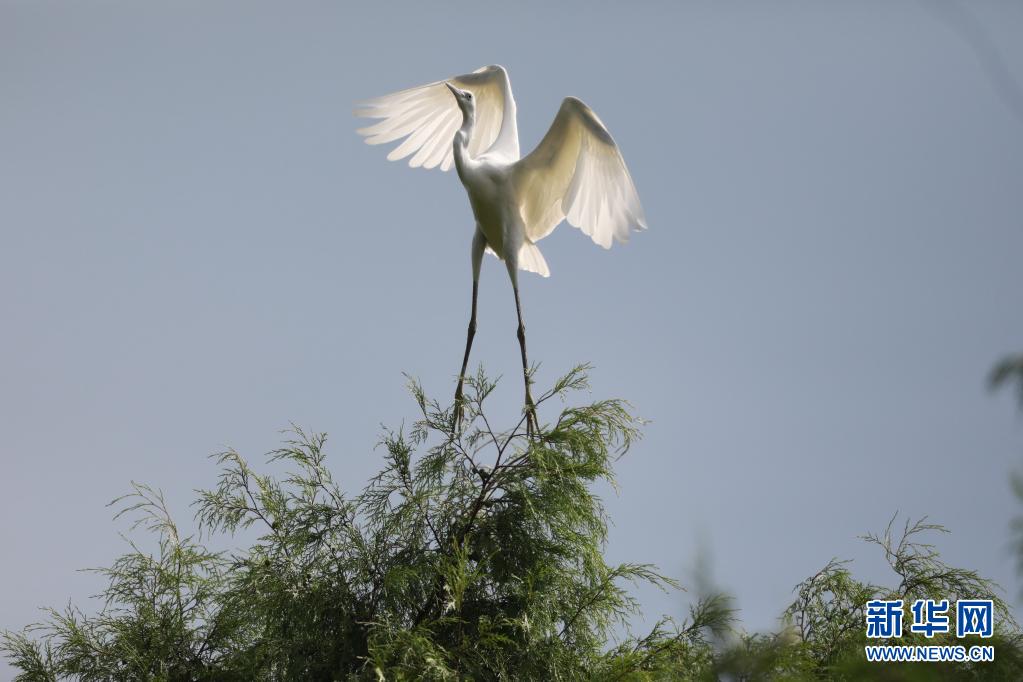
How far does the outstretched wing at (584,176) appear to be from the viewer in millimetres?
6445

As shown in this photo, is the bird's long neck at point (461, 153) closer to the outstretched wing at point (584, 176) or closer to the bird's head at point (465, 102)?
the bird's head at point (465, 102)

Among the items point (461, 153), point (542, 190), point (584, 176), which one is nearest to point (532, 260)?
point (542, 190)

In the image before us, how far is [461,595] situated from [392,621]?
549 mm

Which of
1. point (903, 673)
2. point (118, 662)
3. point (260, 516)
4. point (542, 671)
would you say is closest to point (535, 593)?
point (542, 671)

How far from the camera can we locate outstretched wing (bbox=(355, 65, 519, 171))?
738cm

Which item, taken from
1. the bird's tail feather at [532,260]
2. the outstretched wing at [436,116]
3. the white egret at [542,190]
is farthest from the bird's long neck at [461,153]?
the outstretched wing at [436,116]

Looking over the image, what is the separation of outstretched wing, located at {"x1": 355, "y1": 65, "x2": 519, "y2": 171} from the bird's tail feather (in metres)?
0.95

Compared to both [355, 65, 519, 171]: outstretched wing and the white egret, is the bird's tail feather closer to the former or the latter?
the white egret

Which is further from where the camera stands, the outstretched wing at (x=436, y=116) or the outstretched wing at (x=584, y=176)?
A: the outstretched wing at (x=436, y=116)

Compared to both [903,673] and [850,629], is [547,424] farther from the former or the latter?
[903,673]

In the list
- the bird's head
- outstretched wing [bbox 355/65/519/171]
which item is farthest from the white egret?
outstretched wing [bbox 355/65/519/171]

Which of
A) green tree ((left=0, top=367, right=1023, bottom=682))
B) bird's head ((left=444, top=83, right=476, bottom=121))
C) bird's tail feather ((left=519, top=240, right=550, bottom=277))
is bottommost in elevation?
green tree ((left=0, top=367, right=1023, bottom=682))

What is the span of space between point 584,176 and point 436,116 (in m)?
1.58

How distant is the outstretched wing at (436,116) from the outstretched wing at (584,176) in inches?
32.4
